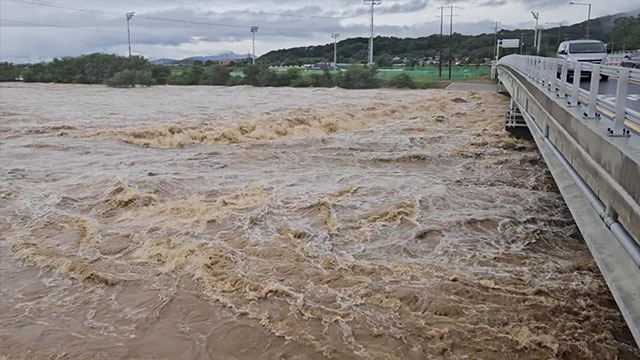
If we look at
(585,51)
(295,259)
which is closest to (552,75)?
(295,259)

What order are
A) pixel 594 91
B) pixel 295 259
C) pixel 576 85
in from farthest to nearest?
pixel 295 259
pixel 576 85
pixel 594 91

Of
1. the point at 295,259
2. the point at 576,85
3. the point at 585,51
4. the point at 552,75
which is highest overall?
the point at 585,51

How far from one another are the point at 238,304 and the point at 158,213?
434 cm

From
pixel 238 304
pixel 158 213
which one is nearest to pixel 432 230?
pixel 238 304

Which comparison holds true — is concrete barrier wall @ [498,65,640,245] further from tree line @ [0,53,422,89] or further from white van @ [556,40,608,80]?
tree line @ [0,53,422,89]

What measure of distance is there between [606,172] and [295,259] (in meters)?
4.30

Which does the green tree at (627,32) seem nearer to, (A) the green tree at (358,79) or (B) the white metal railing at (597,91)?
(A) the green tree at (358,79)

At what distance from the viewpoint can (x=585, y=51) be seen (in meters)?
21.9

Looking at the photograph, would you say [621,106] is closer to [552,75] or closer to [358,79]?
[552,75]

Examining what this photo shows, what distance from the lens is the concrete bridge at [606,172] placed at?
14.6 feet

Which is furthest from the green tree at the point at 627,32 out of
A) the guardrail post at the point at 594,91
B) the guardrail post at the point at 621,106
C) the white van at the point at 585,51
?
the guardrail post at the point at 621,106

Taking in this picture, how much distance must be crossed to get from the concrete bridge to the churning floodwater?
1170 millimetres

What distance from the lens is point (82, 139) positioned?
19.0m

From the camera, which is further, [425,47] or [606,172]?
[425,47]
